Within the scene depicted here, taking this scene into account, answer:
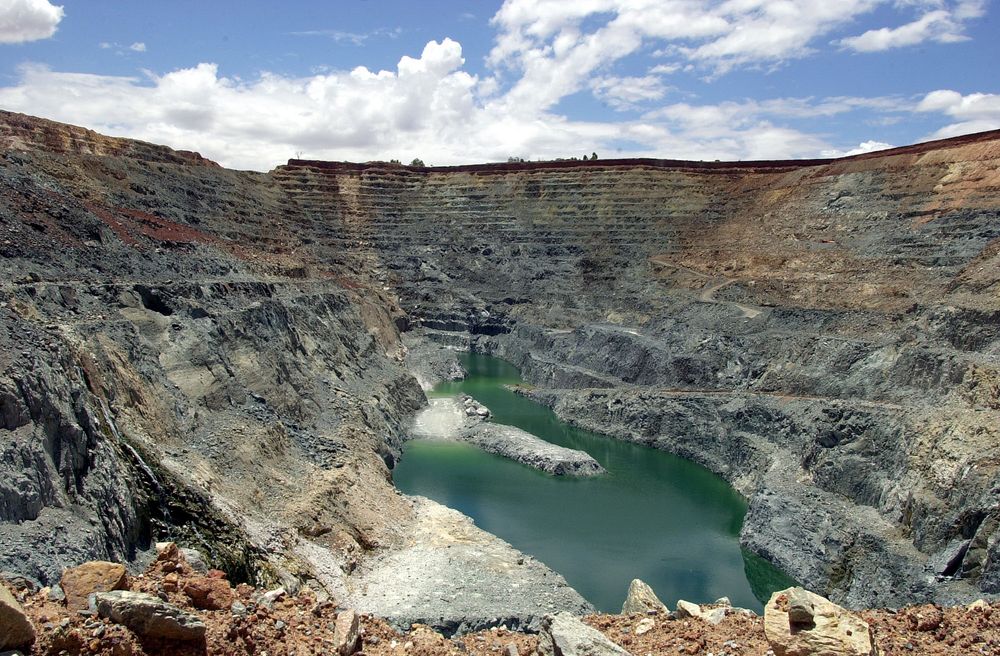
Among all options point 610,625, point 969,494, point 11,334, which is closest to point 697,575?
point 969,494

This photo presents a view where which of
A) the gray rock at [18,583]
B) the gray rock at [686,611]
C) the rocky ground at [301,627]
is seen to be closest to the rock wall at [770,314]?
the rocky ground at [301,627]

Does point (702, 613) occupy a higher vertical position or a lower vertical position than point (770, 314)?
lower

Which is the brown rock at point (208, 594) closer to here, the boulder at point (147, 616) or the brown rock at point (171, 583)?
the brown rock at point (171, 583)

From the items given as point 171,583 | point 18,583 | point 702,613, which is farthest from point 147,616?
point 702,613

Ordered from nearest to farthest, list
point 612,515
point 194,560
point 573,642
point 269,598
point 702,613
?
point 573,642 → point 269,598 → point 702,613 → point 194,560 → point 612,515

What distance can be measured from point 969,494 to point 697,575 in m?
8.99

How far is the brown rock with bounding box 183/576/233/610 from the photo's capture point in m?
10.2

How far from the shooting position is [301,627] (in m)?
10.9

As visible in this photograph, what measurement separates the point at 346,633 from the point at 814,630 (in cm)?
650

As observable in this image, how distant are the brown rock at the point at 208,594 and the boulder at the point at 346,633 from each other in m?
1.55

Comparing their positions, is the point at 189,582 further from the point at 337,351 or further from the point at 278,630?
the point at 337,351

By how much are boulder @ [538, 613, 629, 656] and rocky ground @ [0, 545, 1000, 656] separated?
0.02 m

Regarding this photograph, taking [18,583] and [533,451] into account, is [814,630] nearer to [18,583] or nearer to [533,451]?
[18,583]

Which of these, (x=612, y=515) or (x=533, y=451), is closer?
(x=612, y=515)
